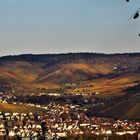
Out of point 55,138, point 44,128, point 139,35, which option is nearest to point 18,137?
point 44,128

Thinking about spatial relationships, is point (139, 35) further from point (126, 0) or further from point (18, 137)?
point (18, 137)

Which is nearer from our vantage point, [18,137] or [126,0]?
[126,0]

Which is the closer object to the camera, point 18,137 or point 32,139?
point 32,139

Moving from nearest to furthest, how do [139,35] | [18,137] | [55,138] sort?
[139,35]
[55,138]
[18,137]

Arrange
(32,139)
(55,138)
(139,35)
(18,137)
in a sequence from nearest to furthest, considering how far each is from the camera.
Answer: (139,35)
(55,138)
(32,139)
(18,137)

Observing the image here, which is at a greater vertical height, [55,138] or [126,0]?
[126,0]

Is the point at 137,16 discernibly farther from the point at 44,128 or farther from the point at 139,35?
the point at 44,128

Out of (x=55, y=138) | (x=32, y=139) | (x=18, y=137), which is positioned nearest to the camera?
(x=55, y=138)

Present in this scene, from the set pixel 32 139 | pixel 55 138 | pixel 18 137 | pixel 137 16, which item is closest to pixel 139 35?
pixel 137 16

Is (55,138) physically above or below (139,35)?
below
